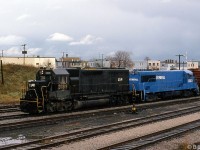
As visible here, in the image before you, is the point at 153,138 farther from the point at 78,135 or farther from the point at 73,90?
the point at 73,90

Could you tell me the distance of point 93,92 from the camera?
2656cm

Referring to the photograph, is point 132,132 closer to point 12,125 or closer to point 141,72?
point 12,125

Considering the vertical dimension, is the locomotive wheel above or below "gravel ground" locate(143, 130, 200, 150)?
above

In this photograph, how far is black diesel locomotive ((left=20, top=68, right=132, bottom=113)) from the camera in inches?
893

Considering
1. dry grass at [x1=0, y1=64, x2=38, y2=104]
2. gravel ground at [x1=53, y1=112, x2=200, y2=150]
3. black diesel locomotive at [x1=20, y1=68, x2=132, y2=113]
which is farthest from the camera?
dry grass at [x1=0, y1=64, x2=38, y2=104]

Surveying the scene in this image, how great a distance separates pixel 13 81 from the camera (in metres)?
42.1

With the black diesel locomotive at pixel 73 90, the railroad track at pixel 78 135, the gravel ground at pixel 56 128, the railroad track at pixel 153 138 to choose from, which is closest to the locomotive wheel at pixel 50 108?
the black diesel locomotive at pixel 73 90

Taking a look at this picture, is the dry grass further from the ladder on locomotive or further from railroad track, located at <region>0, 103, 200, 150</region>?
railroad track, located at <region>0, 103, 200, 150</region>

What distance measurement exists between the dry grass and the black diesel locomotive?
1050cm

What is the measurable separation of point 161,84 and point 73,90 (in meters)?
12.5

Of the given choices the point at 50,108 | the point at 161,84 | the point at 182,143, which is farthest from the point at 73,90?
the point at 161,84

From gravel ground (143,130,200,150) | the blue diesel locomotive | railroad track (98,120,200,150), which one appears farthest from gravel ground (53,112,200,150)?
the blue diesel locomotive

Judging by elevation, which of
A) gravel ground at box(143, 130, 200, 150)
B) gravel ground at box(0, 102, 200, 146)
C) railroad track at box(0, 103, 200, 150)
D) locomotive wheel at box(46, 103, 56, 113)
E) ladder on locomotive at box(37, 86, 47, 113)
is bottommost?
gravel ground at box(143, 130, 200, 150)

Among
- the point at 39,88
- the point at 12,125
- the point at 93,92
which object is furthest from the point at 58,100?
the point at 12,125
